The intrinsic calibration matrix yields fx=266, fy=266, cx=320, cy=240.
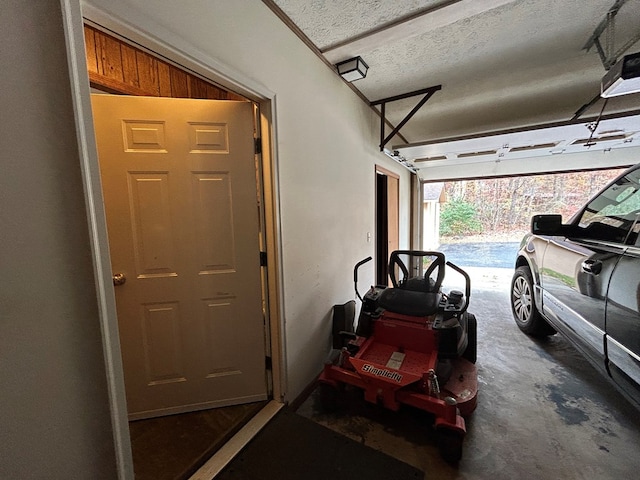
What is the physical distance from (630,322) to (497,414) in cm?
101

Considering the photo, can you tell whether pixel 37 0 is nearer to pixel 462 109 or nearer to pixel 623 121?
pixel 462 109

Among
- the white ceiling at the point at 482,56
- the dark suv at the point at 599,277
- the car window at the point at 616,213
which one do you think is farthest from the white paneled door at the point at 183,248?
the car window at the point at 616,213

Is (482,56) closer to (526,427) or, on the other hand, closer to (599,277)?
(599,277)

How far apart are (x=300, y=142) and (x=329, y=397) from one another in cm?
183

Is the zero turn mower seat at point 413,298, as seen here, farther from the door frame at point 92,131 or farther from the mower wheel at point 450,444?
the door frame at point 92,131

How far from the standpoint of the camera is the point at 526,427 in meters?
1.74

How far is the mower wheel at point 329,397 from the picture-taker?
1.84 meters

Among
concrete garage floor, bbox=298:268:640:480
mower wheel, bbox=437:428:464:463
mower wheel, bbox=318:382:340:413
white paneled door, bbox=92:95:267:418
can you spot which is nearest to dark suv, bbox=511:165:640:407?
concrete garage floor, bbox=298:268:640:480

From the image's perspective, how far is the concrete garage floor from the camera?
146cm

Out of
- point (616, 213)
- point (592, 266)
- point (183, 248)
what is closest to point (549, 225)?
point (616, 213)

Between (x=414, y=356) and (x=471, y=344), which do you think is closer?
(x=414, y=356)

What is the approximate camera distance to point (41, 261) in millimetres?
790

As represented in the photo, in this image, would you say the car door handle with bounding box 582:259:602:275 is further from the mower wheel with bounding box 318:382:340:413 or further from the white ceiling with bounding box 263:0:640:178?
the mower wheel with bounding box 318:382:340:413

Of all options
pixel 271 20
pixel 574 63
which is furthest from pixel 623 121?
pixel 271 20
